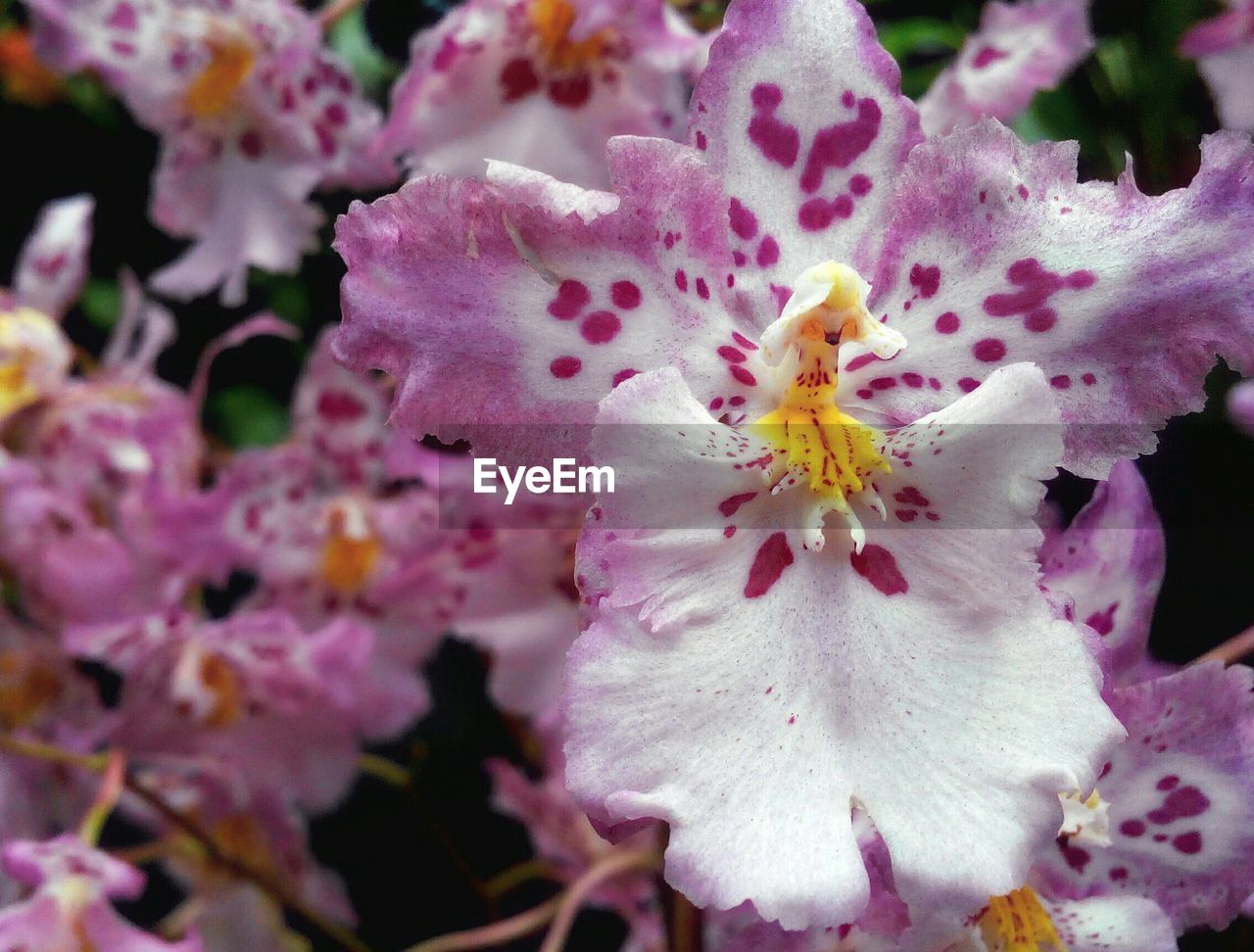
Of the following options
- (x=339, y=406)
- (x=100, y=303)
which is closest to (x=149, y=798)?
(x=339, y=406)

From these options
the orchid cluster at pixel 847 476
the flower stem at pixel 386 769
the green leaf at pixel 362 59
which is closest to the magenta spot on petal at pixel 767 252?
the orchid cluster at pixel 847 476

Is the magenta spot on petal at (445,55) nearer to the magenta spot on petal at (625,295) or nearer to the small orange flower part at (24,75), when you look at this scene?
the magenta spot on petal at (625,295)

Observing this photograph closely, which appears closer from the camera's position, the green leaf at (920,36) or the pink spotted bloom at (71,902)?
the pink spotted bloom at (71,902)

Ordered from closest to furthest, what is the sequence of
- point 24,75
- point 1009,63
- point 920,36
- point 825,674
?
point 825,674 → point 1009,63 → point 920,36 → point 24,75

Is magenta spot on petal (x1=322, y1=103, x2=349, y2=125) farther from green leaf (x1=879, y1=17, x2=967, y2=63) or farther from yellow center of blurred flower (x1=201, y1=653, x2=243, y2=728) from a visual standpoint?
green leaf (x1=879, y1=17, x2=967, y2=63)

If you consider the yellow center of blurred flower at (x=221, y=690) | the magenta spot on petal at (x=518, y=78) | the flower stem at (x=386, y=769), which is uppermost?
the magenta spot on petal at (x=518, y=78)

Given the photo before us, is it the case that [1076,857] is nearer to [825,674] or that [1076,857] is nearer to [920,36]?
[825,674]
